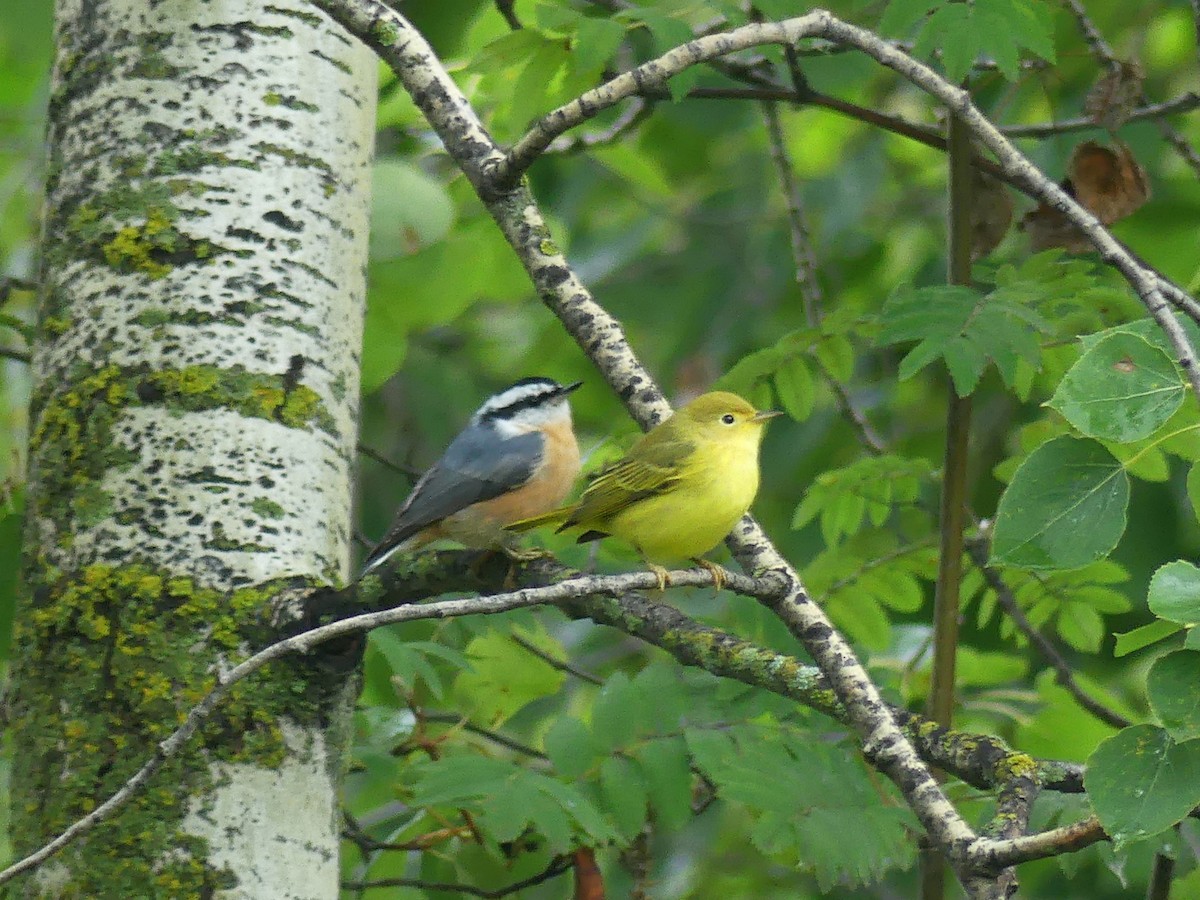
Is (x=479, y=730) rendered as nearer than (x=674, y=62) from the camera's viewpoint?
No

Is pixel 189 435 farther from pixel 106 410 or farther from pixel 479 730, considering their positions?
pixel 479 730

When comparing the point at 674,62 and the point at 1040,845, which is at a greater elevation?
the point at 674,62

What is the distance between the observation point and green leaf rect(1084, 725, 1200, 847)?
1.66 meters

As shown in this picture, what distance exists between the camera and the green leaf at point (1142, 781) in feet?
5.44

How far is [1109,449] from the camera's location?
6.19ft

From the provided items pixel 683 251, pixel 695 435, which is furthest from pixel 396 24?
pixel 683 251

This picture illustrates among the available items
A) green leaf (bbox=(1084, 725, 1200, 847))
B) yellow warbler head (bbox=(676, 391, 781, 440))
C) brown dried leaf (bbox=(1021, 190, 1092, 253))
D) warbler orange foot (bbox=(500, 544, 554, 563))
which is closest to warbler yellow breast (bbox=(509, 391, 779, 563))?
yellow warbler head (bbox=(676, 391, 781, 440))

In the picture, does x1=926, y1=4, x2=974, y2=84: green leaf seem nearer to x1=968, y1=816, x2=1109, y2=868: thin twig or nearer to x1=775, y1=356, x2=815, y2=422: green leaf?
x1=775, y1=356, x2=815, y2=422: green leaf

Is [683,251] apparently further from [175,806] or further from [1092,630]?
[175,806]

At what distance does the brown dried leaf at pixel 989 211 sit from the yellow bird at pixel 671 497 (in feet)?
2.81

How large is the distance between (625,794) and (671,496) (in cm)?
81

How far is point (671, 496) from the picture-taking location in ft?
12.1

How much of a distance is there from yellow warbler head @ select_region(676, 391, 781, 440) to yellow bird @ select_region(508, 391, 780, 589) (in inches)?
5.1

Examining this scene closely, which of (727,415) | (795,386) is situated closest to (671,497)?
(795,386)
